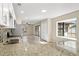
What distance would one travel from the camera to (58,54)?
144 centimetres

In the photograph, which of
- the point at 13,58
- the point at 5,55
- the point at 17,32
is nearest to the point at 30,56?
the point at 13,58

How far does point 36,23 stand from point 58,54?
0.77 meters

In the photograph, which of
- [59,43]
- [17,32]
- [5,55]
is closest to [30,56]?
[5,55]

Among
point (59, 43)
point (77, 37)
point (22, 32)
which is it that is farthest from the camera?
point (22, 32)

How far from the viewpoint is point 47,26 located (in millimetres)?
1992

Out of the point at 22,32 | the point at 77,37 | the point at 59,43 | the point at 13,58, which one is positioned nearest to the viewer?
the point at 13,58

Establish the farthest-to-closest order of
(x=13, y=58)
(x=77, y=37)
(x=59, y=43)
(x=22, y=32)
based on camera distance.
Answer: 1. (x=22, y=32)
2. (x=59, y=43)
3. (x=77, y=37)
4. (x=13, y=58)

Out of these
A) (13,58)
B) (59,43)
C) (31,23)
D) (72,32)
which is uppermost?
(31,23)

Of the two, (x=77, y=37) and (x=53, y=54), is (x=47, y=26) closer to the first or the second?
(x=77, y=37)

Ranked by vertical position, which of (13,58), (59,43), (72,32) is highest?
(72,32)

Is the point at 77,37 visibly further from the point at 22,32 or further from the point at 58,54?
the point at 22,32

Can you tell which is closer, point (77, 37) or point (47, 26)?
point (77, 37)

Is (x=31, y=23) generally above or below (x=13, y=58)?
above

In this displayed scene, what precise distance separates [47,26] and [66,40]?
1.31 ft
